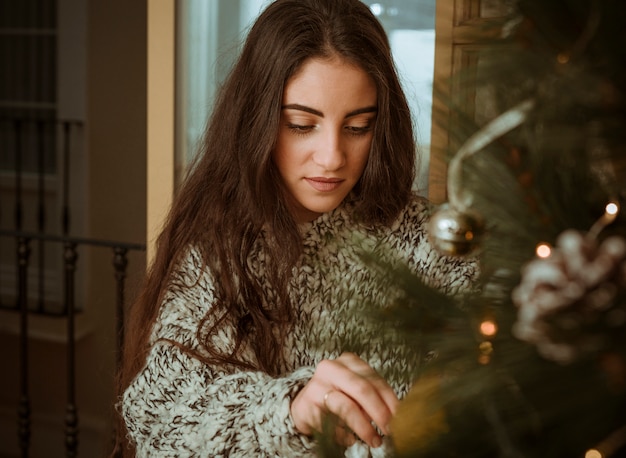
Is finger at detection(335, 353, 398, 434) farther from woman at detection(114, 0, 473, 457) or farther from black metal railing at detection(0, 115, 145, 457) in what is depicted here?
black metal railing at detection(0, 115, 145, 457)

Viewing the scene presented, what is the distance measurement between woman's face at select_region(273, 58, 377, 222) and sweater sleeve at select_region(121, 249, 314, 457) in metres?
0.21

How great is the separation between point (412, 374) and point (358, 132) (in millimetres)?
817

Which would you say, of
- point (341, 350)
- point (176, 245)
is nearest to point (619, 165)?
point (341, 350)

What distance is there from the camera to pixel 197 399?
2.98 feet

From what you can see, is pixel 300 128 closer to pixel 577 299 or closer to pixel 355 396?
pixel 355 396

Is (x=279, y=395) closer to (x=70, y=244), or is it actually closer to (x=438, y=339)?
(x=438, y=339)

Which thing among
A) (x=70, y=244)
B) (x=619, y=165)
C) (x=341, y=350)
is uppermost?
(x=619, y=165)

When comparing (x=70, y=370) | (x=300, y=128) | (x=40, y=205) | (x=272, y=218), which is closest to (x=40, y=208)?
(x=40, y=205)

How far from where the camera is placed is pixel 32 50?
14.4 ft

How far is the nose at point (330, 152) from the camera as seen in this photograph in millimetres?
1086

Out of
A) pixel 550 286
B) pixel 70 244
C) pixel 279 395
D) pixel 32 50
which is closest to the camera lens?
pixel 550 286

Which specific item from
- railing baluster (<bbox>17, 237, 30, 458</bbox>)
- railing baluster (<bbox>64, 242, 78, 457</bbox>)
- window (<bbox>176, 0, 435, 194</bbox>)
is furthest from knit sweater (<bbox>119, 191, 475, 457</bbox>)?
railing baluster (<bbox>17, 237, 30, 458</bbox>)

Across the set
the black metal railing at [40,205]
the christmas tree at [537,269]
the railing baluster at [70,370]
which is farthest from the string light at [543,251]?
the black metal railing at [40,205]

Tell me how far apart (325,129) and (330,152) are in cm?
4
